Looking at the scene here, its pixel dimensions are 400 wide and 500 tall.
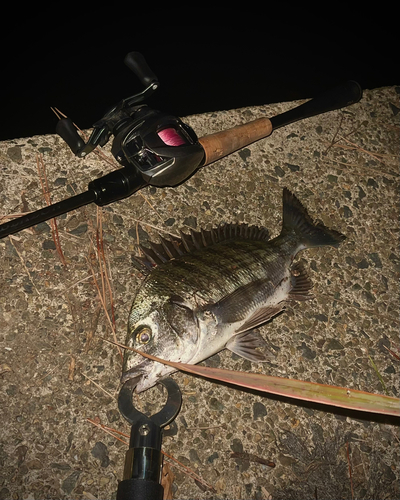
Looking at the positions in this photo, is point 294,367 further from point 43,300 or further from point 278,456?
point 43,300

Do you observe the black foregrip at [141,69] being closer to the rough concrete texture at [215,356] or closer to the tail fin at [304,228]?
the rough concrete texture at [215,356]

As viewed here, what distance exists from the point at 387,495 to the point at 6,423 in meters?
2.14

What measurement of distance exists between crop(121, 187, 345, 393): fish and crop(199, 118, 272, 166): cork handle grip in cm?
48

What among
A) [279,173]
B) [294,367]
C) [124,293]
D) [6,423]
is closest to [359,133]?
[279,173]

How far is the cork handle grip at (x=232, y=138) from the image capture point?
2.74 meters

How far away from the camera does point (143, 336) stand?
2137mm

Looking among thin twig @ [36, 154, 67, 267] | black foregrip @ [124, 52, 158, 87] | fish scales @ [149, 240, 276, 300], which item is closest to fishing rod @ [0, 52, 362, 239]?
black foregrip @ [124, 52, 158, 87]

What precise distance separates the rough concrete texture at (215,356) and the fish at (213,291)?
0.21 metres

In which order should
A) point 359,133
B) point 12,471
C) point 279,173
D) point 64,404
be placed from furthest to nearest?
point 359,133
point 279,173
point 64,404
point 12,471

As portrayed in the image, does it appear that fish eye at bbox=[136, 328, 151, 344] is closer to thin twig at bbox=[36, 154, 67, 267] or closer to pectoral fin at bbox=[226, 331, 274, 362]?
pectoral fin at bbox=[226, 331, 274, 362]

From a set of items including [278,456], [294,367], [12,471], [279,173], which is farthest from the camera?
[279,173]

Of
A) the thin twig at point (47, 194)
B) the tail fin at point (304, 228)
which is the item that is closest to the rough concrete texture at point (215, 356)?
the thin twig at point (47, 194)

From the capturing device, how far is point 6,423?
220 cm

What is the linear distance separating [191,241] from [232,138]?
79 centimetres
